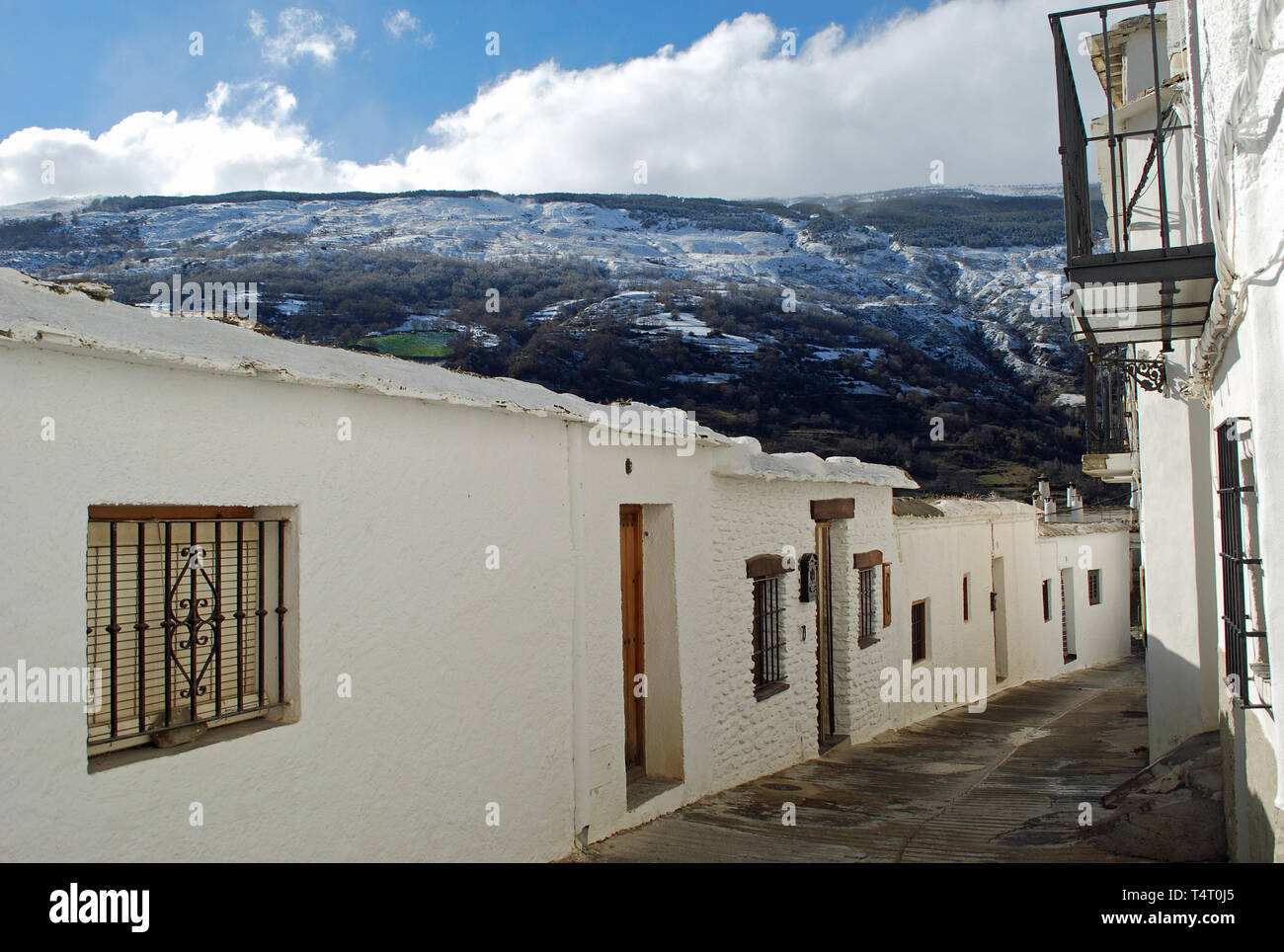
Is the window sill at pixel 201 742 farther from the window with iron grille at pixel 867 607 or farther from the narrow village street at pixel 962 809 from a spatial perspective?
the window with iron grille at pixel 867 607

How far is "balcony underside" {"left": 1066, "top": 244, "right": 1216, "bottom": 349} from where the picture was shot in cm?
428

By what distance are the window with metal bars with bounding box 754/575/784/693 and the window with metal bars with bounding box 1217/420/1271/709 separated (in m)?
4.44

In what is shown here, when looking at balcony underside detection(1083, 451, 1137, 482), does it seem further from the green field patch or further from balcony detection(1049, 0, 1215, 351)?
the green field patch

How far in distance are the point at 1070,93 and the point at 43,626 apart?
561 cm

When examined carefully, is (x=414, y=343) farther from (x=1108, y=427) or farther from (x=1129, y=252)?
(x=1129, y=252)

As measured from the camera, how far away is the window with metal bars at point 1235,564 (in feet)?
14.2

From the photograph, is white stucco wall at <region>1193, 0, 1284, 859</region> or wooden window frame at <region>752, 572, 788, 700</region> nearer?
white stucco wall at <region>1193, 0, 1284, 859</region>

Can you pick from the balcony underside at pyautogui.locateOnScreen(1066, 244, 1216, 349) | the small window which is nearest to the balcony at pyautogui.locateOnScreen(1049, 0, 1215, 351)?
the balcony underside at pyautogui.locateOnScreen(1066, 244, 1216, 349)

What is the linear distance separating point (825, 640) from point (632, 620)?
4.06m

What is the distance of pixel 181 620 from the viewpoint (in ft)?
13.0

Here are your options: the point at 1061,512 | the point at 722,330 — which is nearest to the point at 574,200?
the point at 722,330

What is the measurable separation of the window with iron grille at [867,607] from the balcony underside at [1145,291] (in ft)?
21.7

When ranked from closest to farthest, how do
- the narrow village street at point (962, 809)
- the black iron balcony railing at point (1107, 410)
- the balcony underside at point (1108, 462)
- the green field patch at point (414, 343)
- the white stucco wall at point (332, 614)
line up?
the white stucco wall at point (332, 614) < the narrow village street at point (962, 809) < the black iron balcony railing at point (1107, 410) < the balcony underside at point (1108, 462) < the green field patch at point (414, 343)

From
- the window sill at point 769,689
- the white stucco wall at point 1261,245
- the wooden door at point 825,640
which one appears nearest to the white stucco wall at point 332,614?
the window sill at point 769,689
